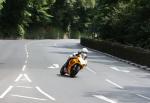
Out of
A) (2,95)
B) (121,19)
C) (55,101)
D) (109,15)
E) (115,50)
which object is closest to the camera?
(55,101)

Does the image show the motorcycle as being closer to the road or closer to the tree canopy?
the road

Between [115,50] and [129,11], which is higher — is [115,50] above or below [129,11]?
below

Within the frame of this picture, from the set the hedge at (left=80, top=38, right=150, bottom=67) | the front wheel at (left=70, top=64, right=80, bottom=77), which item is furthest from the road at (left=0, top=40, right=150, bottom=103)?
the hedge at (left=80, top=38, right=150, bottom=67)

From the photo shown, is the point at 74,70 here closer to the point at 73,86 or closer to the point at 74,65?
the point at 74,65

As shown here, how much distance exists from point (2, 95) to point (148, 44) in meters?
28.8

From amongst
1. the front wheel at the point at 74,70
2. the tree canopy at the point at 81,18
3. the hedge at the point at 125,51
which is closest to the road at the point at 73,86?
the front wheel at the point at 74,70

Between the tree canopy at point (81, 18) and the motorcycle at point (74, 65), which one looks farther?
the tree canopy at point (81, 18)

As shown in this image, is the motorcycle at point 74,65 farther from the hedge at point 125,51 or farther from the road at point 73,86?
the hedge at point 125,51

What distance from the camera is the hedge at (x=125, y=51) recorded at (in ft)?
113

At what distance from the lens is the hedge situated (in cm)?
3434

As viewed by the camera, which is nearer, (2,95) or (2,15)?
(2,95)

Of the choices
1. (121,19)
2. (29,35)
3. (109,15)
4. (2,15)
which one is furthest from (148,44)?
(29,35)

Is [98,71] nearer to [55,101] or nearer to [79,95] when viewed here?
[79,95]

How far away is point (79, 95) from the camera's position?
695 inches
